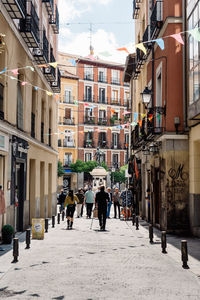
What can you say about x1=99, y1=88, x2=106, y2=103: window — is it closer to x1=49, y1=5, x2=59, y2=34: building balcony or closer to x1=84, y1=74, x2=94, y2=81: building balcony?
x1=84, y1=74, x2=94, y2=81: building balcony

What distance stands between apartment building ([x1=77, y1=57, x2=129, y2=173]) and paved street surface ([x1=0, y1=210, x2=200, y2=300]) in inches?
1712

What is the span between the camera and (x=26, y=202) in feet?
53.3

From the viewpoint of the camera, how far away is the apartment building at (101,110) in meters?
55.0

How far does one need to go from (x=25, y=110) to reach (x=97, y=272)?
32.2 ft

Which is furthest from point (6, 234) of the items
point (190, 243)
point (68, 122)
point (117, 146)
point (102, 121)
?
point (117, 146)

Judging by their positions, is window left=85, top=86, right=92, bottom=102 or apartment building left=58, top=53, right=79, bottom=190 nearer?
apartment building left=58, top=53, right=79, bottom=190

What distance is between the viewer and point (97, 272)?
7.64 metres

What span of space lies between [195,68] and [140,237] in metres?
5.60

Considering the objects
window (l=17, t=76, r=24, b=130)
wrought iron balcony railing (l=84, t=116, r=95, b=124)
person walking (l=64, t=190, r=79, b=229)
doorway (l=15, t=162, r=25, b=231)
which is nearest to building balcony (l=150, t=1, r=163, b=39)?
window (l=17, t=76, r=24, b=130)

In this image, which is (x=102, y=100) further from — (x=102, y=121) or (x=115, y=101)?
(x=102, y=121)

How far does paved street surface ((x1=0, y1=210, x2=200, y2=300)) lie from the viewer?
6.23 metres

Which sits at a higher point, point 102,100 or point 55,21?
point 102,100

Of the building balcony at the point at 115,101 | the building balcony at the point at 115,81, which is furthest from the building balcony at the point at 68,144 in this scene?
the building balcony at the point at 115,81

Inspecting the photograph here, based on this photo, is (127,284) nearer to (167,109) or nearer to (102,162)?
(167,109)
